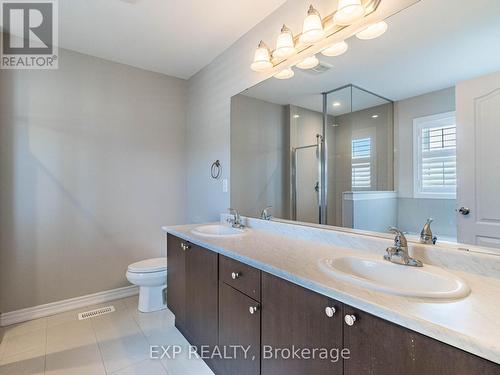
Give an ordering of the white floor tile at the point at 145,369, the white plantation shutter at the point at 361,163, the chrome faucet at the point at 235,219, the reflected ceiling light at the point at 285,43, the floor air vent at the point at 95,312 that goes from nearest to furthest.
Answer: the white plantation shutter at the point at 361,163, the white floor tile at the point at 145,369, the reflected ceiling light at the point at 285,43, the chrome faucet at the point at 235,219, the floor air vent at the point at 95,312

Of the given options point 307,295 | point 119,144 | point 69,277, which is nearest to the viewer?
point 307,295

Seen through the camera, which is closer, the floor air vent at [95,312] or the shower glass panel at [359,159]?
the shower glass panel at [359,159]

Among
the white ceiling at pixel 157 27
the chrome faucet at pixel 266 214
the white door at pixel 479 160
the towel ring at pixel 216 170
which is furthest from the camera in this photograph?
the towel ring at pixel 216 170

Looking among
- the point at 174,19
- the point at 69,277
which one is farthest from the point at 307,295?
the point at 69,277

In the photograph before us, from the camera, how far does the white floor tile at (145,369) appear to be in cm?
154

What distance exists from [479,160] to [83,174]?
2.85 m

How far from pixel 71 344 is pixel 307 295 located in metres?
1.88

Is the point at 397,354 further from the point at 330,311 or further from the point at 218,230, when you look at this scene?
the point at 218,230

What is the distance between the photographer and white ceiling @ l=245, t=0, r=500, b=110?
1.00m

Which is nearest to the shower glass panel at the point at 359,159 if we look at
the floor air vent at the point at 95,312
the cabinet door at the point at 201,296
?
the cabinet door at the point at 201,296

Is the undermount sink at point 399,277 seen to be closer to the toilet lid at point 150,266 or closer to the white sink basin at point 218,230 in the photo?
the white sink basin at point 218,230

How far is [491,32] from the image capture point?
38.5 inches

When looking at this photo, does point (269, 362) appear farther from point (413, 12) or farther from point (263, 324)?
point (413, 12)

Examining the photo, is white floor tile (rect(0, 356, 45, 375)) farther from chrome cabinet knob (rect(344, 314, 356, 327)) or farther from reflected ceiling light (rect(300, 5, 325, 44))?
reflected ceiling light (rect(300, 5, 325, 44))
